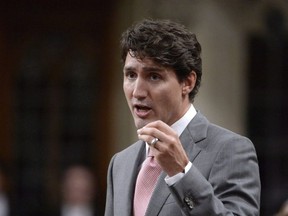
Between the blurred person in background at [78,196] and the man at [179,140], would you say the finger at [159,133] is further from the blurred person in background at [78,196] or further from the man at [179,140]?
the blurred person in background at [78,196]

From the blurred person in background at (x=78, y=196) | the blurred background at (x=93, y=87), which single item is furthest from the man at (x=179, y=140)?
Answer: the blurred background at (x=93, y=87)

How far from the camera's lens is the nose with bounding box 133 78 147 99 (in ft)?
14.8

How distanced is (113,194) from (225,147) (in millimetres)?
572

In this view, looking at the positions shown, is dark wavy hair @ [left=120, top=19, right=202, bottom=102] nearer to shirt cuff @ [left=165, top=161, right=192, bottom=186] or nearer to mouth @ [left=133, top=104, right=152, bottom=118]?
mouth @ [left=133, top=104, right=152, bottom=118]

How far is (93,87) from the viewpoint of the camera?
12062 millimetres

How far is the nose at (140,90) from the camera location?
4500 mm

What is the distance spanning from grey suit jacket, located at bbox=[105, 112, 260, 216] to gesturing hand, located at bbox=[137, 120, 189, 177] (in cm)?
8

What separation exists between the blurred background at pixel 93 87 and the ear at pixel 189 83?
21.9ft

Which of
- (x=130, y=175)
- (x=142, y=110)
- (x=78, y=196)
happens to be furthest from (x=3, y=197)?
(x=142, y=110)

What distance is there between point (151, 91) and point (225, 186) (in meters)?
0.43

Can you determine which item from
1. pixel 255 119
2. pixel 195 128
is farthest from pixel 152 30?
pixel 255 119

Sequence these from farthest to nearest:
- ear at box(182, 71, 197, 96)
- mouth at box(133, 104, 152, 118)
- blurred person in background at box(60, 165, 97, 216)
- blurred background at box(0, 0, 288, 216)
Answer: blurred background at box(0, 0, 288, 216), blurred person in background at box(60, 165, 97, 216), ear at box(182, 71, 197, 96), mouth at box(133, 104, 152, 118)

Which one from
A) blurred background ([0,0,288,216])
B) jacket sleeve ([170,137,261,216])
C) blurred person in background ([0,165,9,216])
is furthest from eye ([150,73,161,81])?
blurred background ([0,0,288,216])

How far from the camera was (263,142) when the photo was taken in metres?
11.7
